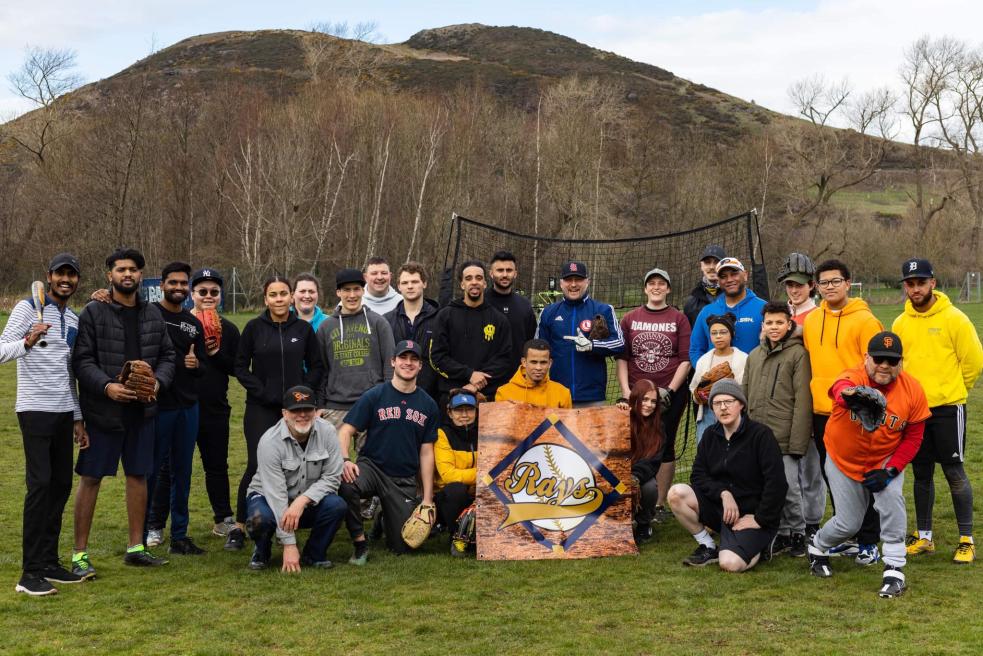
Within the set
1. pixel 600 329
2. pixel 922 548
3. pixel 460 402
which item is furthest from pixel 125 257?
pixel 922 548

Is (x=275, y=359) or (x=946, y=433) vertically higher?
(x=275, y=359)

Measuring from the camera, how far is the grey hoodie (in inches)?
266

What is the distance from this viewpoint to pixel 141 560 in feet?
19.1

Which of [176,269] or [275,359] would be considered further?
[275,359]

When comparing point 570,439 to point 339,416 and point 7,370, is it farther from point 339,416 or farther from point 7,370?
point 7,370

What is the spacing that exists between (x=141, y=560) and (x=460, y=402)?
2311mm

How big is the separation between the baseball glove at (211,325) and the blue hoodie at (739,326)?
11.3 feet

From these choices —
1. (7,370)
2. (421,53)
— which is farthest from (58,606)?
(421,53)

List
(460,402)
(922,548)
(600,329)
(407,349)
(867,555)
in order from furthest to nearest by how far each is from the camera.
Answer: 1. (600,329)
2. (460,402)
3. (407,349)
4. (922,548)
5. (867,555)

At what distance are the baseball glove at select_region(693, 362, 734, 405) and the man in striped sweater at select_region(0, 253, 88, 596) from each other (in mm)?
3975

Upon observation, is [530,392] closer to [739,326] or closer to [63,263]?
[739,326]

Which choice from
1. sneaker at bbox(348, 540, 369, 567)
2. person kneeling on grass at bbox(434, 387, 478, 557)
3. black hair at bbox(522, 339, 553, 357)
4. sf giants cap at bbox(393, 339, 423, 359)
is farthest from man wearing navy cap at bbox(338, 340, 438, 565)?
black hair at bbox(522, 339, 553, 357)

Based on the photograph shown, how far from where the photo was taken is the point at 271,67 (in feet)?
323

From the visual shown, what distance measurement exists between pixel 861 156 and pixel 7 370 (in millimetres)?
44815
